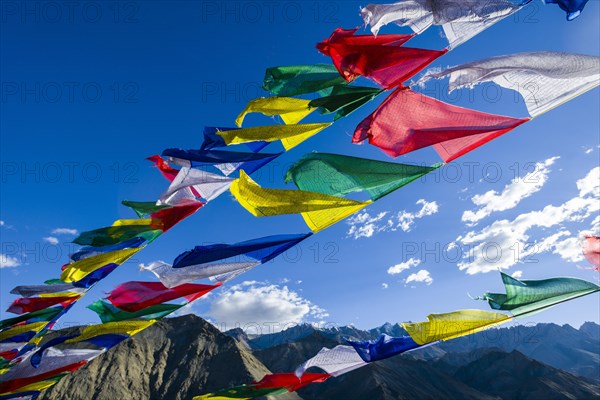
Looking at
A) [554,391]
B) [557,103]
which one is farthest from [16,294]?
[554,391]

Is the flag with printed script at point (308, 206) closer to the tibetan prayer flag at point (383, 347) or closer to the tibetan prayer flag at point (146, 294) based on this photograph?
the tibetan prayer flag at point (383, 347)

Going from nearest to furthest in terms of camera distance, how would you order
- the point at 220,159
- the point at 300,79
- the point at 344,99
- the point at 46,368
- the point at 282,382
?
1. the point at 344,99
2. the point at 300,79
3. the point at 220,159
4. the point at 282,382
5. the point at 46,368

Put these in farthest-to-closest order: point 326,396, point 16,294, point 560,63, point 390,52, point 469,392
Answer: point 469,392
point 326,396
point 16,294
point 390,52
point 560,63

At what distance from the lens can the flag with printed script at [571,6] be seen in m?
3.79

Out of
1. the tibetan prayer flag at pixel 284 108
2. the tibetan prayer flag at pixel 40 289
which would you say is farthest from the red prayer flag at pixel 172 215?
the tibetan prayer flag at pixel 40 289

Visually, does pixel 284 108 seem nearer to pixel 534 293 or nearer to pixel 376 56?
pixel 376 56

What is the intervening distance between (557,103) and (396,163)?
1.64 meters

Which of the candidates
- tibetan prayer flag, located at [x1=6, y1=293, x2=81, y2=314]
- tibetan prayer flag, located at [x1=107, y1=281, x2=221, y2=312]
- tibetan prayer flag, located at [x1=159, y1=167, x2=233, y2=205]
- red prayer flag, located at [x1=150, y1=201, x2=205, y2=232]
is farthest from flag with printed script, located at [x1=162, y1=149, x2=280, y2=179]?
tibetan prayer flag, located at [x1=6, y1=293, x2=81, y2=314]

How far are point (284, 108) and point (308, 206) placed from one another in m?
1.35

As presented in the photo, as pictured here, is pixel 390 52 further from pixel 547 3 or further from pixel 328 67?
pixel 547 3

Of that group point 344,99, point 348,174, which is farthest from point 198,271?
point 344,99

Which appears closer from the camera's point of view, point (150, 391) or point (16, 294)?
point (16, 294)

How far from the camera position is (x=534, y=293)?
4.48 metres

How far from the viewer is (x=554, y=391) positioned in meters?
72.2
